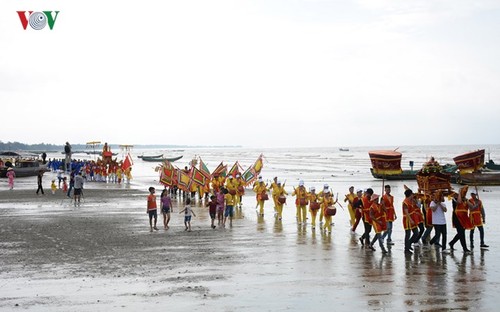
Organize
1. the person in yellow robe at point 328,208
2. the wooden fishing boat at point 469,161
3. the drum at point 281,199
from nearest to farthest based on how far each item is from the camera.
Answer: the person in yellow robe at point 328,208
the wooden fishing boat at point 469,161
the drum at point 281,199

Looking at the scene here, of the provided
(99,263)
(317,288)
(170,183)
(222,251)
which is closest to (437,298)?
(317,288)

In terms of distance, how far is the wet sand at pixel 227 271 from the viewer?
10344mm

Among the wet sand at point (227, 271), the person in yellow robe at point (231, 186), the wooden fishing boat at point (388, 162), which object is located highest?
the wooden fishing boat at point (388, 162)

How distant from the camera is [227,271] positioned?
12.8 meters

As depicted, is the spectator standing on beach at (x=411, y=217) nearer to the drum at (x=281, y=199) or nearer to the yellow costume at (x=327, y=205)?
the yellow costume at (x=327, y=205)

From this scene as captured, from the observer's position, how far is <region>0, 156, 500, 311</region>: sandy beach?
10344mm

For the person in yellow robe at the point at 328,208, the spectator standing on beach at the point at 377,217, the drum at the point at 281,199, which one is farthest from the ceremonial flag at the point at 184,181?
the spectator standing on beach at the point at 377,217

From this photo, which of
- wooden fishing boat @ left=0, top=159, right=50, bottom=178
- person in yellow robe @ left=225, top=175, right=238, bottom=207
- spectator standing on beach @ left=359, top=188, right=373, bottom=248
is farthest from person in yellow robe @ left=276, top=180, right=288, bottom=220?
wooden fishing boat @ left=0, top=159, right=50, bottom=178

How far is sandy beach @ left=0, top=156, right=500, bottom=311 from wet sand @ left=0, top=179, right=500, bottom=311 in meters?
0.02

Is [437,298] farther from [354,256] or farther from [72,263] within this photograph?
[72,263]

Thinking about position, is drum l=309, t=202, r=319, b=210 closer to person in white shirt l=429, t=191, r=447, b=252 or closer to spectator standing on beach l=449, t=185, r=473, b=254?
person in white shirt l=429, t=191, r=447, b=252

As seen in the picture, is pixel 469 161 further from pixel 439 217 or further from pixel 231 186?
pixel 231 186

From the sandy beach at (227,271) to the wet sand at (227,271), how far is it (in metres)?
0.02

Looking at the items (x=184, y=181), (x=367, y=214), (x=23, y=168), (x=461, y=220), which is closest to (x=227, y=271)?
(x=367, y=214)
